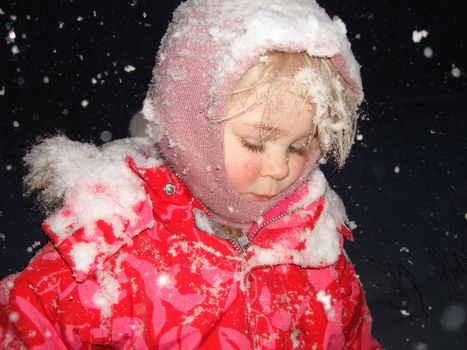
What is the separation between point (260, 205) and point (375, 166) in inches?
129

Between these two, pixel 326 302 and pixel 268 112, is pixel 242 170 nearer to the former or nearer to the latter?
pixel 268 112

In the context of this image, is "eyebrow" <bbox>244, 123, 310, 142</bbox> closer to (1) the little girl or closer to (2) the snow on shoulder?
(1) the little girl

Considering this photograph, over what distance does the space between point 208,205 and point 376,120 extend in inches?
186

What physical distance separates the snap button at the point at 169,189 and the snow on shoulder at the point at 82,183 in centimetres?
7

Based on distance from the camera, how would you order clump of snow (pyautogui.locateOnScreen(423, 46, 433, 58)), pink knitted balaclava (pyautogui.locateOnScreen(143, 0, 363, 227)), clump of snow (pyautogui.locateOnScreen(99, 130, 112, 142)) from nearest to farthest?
Result: pink knitted balaclava (pyautogui.locateOnScreen(143, 0, 363, 227))
clump of snow (pyautogui.locateOnScreen(99, 130, 112, 142))
clump of snow (pyautogui.locateOnScreen(423, 46, 433, 58))

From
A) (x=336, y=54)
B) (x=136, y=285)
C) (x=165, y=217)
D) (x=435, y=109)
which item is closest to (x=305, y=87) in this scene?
(x=336, y=54)

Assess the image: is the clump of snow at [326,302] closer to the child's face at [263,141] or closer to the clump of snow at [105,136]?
the child's face at [263,141]

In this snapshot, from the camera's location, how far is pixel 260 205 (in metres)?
1.01

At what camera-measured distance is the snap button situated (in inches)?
40.3

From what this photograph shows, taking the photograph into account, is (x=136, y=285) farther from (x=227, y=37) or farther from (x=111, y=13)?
(x=111, y=13)

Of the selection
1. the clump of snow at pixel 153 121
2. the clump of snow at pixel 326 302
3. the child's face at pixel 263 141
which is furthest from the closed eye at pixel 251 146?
the clump of snow at pixel 326 302

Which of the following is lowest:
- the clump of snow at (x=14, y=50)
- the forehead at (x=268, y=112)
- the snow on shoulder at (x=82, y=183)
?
the clump of snow at (x=14, y=50)

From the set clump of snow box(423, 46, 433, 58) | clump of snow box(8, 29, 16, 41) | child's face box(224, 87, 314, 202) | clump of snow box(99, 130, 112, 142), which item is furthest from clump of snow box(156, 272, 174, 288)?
clump of snow box(423, 46, 433, 58)

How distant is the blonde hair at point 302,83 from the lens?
848mm
